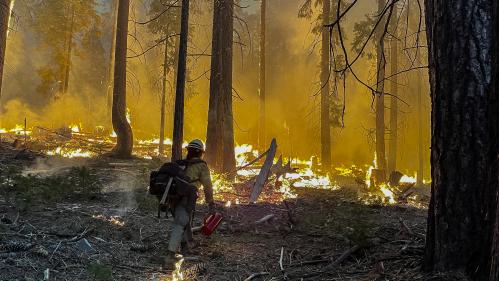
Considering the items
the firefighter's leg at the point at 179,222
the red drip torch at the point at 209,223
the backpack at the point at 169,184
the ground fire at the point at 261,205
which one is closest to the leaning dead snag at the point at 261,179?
the ground fire at the point at 261,205

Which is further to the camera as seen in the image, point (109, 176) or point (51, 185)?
point (109, 176)

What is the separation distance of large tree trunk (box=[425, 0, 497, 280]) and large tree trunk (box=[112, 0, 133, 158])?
48.1ft

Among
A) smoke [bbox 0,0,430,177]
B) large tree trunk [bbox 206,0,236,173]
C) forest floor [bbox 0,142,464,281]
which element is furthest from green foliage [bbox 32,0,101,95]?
forest floor [bbox 0,142,464,281]

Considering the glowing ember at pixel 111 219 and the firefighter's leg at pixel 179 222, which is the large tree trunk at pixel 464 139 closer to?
the firefighter's leg at pixel 179 222

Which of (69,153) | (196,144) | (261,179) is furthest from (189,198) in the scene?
(69,153)

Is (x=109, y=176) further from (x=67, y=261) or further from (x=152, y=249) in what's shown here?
(x=67, y=261)

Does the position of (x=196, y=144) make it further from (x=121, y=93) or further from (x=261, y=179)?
(x=121, y=93)

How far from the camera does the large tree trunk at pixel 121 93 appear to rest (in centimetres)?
1684

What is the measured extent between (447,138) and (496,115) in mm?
423

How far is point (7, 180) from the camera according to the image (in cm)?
946

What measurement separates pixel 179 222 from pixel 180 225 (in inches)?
1.9

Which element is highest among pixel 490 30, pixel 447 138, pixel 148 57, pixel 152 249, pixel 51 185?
pixel 148 57

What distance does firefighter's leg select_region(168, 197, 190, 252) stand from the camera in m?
6.24

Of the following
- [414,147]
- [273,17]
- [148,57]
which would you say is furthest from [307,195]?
[148,57]
